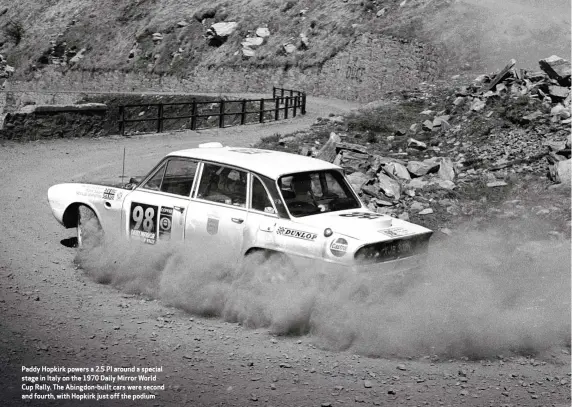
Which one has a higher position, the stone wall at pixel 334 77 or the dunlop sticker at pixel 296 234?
the dunlop sticker at pixel 296 234

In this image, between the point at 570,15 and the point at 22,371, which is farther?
the point at 570,15

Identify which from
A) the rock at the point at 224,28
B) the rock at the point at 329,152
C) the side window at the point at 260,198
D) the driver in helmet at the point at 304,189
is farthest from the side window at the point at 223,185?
the rock at the point at 224,28

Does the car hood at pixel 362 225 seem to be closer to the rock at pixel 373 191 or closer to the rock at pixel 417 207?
the rock at pixel 417 207

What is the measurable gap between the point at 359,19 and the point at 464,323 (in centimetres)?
3752

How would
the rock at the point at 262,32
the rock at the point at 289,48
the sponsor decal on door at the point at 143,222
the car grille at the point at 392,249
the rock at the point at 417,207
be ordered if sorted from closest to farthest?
the car grille at the point at 392,249 < the sponsor decal on door at the point at 143,222 < the rock at the point at 417,207 < the rock at the point at 289,48 < the rock at the point at 262,32

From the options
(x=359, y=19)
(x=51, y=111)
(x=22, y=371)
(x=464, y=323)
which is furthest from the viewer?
(x=359, y=19)

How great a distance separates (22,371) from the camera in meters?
5.69

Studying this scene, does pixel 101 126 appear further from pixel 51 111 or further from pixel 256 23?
pixel 256 23

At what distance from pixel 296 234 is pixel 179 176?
1.78 m

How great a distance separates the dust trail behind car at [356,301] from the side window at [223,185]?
1.88 feet

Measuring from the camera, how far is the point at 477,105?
17.5 meters

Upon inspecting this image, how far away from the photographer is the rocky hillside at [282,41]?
1401 inches

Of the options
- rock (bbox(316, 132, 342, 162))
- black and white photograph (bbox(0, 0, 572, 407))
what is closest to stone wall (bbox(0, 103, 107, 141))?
black and white photograph (bbox(0, 0, 572, 407))

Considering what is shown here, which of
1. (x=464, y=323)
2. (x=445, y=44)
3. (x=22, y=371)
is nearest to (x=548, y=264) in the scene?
(x=464, y=323)
